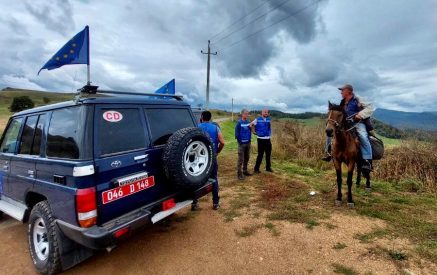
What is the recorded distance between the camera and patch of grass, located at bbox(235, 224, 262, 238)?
182 inches

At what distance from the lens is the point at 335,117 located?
549 centimetres

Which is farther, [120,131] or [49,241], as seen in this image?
[120,131]

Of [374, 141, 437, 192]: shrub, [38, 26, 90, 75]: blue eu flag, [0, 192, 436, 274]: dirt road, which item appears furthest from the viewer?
[374, 141, 437, 192]: shrub

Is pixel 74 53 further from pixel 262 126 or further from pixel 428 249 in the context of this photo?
pixel 428 249

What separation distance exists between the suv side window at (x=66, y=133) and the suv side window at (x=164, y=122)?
97 centimetres

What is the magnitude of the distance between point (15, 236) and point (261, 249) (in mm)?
4234

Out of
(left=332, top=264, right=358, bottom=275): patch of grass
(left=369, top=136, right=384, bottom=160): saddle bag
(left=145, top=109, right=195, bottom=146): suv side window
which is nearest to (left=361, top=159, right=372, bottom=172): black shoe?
(left=369, top=136, right=384, bottom=160): saddle bag

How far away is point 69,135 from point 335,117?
457 cm

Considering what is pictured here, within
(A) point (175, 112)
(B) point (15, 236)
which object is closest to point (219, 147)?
(A) point (175, 112)

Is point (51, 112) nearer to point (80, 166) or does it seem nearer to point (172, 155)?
point (80, 166)

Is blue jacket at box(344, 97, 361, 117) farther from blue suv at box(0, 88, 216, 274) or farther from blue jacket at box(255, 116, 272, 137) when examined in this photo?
blue suv at box(0, 88, 216, 274)

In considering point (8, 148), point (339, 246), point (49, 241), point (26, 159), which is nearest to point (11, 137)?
point (8, 148)

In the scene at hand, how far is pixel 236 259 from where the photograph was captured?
154 inches

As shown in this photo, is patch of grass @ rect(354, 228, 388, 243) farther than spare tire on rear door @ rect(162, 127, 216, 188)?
Yes
